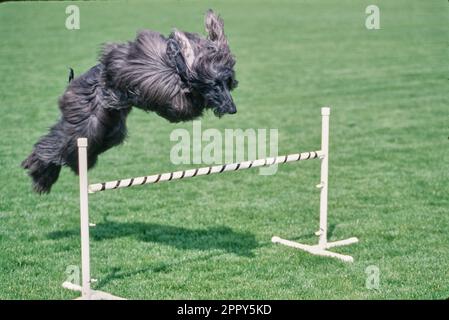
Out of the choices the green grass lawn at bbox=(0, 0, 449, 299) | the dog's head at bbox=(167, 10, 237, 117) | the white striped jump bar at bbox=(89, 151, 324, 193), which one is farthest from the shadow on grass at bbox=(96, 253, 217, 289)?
the dog's head at bbox=(167, 10, 237, 117)

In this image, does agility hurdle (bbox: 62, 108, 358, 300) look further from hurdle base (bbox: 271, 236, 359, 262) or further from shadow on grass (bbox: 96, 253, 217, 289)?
shadow on grass (bbox: 96, 253, 217, 289)

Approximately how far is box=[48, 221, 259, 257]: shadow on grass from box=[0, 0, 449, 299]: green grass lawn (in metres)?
0.02

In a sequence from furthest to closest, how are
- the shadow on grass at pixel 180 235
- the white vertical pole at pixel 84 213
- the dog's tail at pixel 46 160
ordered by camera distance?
the shadow on grass at pixel 180 235, the dog's tail at pixel 46 160, the white vertical pole at pixel 84 213

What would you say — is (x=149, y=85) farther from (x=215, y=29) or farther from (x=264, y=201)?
(x=264, y=201)

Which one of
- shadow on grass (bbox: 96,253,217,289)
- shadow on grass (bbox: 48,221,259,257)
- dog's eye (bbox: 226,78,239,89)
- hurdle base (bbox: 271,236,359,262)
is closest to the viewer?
dog's eye (bbox: 226,78,239,89)

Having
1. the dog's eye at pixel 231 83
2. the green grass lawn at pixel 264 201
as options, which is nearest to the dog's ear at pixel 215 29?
the dog's eye at pixel 231 83

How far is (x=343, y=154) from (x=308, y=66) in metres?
8.86

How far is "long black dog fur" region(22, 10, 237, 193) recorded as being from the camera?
188 inches

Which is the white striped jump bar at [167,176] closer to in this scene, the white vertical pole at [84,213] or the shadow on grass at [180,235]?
the white vertical pole at [84,213]

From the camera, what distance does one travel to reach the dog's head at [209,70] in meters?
4.74

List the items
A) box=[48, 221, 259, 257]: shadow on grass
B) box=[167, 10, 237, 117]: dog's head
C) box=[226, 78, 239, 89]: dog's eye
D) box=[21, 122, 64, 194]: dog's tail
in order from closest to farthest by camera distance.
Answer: box=[167, 10, 237, 117]: dog's head < box=[226, 78, 239, 89]: dog's eye < box=[21, 122, 64, 194]: dog's tail < box=[48, 221, 259, 257]: shadow on grass

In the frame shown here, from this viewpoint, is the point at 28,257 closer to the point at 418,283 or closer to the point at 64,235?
the point at 64,235

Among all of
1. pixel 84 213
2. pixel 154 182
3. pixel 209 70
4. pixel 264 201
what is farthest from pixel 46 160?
pixel 264 201

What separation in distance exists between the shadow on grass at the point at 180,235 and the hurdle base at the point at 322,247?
27 centimetres
